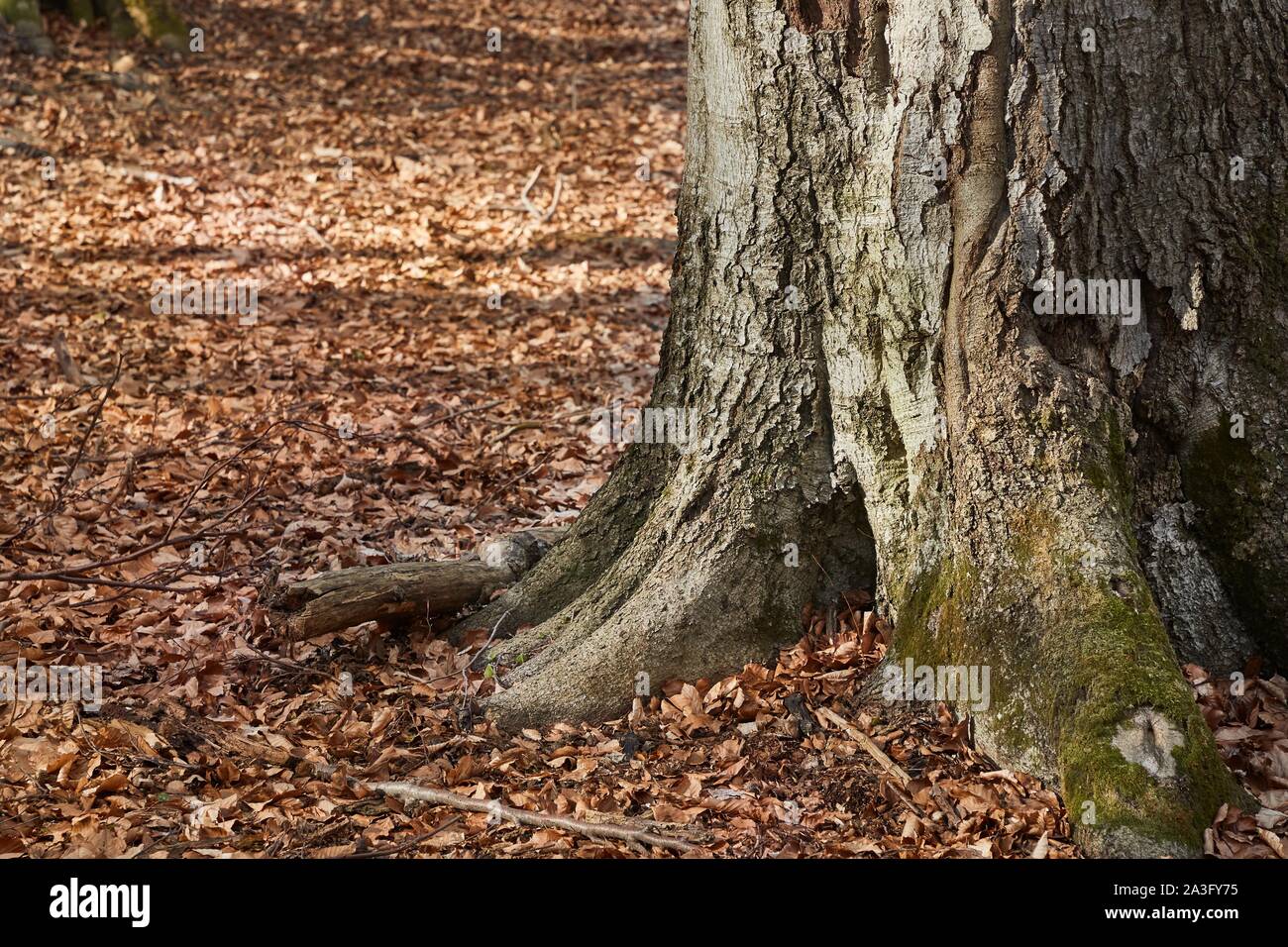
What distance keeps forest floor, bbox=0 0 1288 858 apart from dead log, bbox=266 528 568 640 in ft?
0.49

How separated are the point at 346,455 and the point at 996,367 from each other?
13.2 feet

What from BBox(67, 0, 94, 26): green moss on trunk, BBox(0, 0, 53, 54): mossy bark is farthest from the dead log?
BBox(67, 0, 94, 26): green moss on trunk

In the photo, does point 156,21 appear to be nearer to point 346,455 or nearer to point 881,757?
point 346,455

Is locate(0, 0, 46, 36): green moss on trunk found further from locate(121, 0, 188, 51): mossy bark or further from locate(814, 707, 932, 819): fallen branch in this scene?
locate(814, 707, 932, 819): fallen branch

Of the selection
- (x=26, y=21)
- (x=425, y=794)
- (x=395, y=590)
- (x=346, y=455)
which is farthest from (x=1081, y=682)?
(x=26, y=21)

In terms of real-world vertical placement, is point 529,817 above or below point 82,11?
below

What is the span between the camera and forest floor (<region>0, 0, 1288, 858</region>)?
3.57m

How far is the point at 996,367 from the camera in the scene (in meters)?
3.63

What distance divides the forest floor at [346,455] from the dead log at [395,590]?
15 cm

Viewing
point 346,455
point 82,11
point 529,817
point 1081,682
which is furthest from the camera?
point 82,11

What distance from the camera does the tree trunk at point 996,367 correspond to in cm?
346

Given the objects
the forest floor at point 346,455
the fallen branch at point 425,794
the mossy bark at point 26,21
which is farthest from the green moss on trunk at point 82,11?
the fallen branch at point 425,794

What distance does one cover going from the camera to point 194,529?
562 centimetres

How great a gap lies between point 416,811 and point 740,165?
7.72 ft
